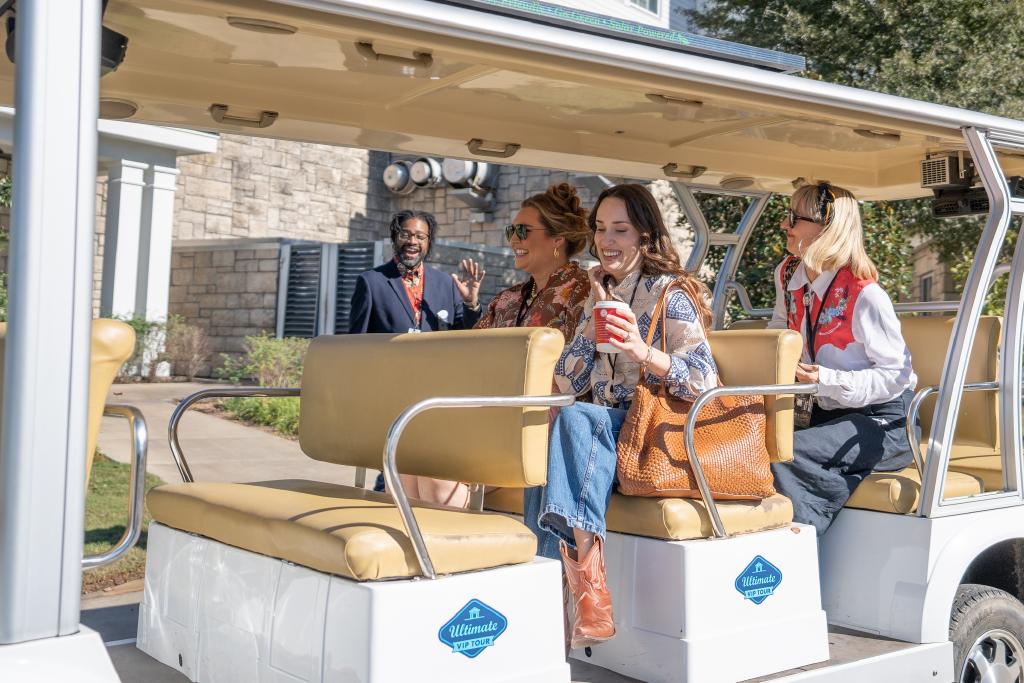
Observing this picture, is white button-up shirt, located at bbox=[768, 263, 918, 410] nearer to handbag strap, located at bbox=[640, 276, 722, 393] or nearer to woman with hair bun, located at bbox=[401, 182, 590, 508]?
handbag strap, located at bbox=[640, 276, 722, 393]

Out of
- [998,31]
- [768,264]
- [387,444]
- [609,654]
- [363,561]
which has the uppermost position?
[998,31]

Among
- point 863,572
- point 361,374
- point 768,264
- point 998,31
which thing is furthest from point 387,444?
point 998,31

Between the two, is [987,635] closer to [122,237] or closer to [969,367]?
[969,367]

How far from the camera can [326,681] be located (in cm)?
232

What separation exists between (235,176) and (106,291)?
3739 millimetres

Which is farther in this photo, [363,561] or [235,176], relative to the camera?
[235,176]

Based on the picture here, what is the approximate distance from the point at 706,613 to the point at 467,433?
0.83 meters

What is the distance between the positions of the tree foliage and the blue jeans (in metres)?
7.07

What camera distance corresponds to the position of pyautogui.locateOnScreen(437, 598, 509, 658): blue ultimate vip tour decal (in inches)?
92.1

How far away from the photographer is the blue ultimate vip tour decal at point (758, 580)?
3.08m

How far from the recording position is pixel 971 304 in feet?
10.6

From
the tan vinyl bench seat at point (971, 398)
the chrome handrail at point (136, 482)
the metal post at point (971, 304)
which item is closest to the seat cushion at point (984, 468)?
the tan vinyl bench seat at point (971, 398)

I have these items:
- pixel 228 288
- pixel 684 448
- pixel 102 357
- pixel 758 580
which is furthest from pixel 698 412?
pixel 228 288

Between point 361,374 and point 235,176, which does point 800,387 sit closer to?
point 361,374
